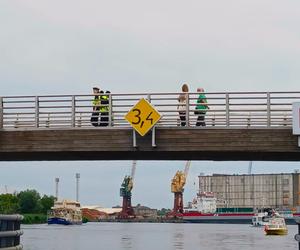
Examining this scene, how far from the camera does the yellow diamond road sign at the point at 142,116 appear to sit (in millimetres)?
31578

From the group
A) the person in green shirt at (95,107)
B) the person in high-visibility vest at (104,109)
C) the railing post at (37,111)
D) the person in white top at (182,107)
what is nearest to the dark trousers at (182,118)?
the person in white top at (182,107)

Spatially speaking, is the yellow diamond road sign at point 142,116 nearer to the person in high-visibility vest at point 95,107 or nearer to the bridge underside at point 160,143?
the bridge underside at point 160,143

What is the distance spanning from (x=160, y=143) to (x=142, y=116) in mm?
1426

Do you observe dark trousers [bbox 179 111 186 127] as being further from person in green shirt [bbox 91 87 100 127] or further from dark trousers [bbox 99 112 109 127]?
person in green shirt [bbox 91 87 100 127]

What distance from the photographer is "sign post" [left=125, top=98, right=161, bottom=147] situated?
31578 mm

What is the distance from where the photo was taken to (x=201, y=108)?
33.1 m

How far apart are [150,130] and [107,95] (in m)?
2.67

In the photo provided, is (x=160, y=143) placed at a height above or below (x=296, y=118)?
below

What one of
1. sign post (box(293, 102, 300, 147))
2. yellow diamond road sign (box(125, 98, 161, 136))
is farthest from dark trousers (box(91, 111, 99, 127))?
sign post (box(293, 102, 300, 147))

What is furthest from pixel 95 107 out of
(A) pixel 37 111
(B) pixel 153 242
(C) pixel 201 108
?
(B) pixel 153 242

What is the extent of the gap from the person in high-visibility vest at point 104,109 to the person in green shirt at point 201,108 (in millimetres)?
4068

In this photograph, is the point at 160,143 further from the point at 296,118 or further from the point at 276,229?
the point at 276,229

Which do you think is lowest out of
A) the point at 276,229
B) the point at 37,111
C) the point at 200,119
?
the point at 276,229

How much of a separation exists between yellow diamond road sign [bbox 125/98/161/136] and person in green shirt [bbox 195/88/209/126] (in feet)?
6.12
